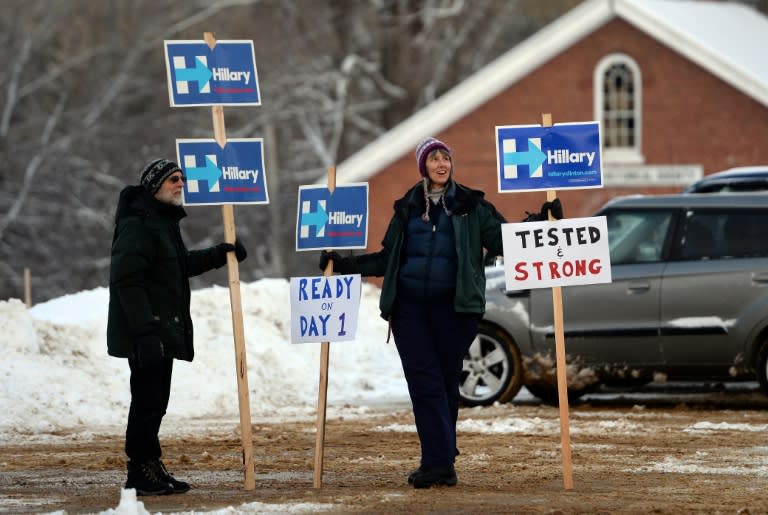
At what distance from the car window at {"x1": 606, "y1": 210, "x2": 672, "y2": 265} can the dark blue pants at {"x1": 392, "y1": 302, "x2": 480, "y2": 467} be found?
16.6ft

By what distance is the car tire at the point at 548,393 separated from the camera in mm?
15352

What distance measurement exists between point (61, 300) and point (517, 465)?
28.9 ft

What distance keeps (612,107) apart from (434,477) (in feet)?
79.4

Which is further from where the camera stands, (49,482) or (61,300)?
(61,300)

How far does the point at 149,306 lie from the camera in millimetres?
9523

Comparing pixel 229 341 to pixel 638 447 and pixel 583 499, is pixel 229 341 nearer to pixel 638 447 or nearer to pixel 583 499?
pixel 638 447

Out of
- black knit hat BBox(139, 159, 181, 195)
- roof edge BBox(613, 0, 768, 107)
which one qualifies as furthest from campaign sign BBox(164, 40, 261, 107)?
roof edge BBox(613, 0, 768, 107)

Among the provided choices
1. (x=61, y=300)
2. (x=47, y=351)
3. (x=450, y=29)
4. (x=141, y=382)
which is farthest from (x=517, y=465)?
(x=450, y=29)

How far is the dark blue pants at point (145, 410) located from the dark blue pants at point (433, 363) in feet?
4.41

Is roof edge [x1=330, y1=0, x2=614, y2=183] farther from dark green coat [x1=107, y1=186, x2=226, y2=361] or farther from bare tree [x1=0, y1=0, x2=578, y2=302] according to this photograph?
dark green coat [x1=107, y1=186, x2=226, y2=361]

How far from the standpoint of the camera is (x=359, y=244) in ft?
33.5

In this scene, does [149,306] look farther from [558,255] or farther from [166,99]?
[166,99]

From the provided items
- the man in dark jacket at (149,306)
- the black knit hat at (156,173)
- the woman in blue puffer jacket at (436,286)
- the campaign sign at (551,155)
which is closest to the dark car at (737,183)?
the campaign sign at (551,155)

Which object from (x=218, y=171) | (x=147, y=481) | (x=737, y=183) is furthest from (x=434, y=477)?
(x=737, y=183)
